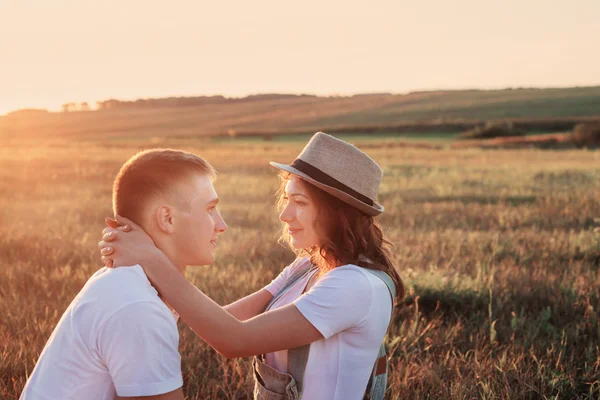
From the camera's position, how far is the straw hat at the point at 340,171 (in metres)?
2.63

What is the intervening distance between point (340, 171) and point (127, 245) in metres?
0.98

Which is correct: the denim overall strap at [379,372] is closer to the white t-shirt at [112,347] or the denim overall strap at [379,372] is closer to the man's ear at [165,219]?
the man's ear at [165,219]

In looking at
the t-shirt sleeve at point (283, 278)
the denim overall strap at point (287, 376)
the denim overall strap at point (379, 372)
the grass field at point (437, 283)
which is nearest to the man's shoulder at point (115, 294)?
the denim overall strap at point (287, 376)

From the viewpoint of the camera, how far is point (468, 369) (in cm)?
397

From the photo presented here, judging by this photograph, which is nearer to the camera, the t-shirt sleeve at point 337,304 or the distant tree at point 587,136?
the t-shirt sleeve at point 337,304

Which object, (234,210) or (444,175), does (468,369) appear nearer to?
(234,210)

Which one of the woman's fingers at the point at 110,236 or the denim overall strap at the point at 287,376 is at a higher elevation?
the woman's fingers at the point at 110,236

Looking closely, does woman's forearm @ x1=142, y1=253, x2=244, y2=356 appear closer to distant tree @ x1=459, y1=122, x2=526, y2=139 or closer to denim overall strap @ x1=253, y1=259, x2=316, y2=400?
denim overall strap @ x1=253, y1=259, x2=316, y2=400

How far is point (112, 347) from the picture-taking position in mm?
1812

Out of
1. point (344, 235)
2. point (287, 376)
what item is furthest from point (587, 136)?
point (287, 376)

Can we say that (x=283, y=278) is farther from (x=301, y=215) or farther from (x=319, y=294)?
(x=319, y=294)

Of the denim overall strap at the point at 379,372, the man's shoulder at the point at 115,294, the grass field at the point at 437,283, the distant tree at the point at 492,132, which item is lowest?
the distant tree at the point at 492,132

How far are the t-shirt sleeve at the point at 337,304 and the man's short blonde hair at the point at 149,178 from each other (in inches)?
26.7

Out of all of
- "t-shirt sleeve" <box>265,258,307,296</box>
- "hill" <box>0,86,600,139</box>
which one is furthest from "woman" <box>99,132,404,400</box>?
"hill" <box>0,86,600,139</box>
